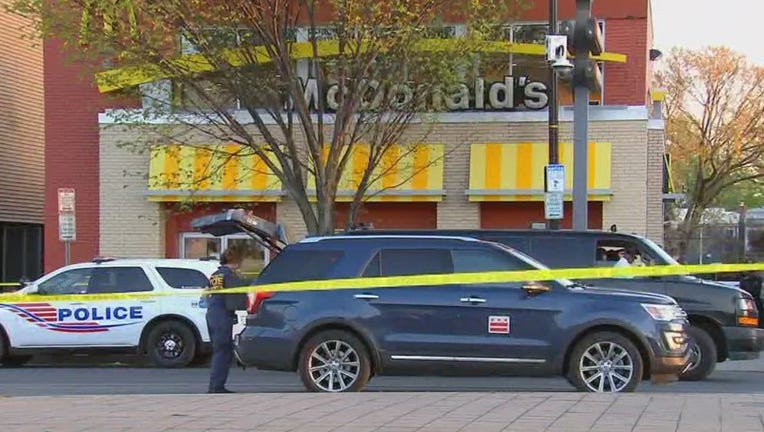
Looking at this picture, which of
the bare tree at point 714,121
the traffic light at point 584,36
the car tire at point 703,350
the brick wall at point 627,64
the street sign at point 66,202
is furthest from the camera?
the bare tree at point 714,121

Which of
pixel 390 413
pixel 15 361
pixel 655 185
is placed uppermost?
pixel 655 185

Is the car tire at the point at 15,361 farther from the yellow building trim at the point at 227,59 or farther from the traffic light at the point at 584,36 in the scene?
the traffic light at the point at 584,36

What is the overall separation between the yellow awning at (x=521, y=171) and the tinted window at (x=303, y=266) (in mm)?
9049

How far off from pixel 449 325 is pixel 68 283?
7549 mm

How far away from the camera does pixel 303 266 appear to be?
10523 millimetres

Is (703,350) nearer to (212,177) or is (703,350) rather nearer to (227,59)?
(227,59)

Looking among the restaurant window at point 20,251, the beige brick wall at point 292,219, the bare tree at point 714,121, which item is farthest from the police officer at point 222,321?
the bare tree at point 714,121

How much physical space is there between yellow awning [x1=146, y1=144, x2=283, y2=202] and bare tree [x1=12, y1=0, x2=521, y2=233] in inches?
47.7

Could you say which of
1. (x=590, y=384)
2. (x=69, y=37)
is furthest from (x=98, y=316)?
(x=590, y=384)

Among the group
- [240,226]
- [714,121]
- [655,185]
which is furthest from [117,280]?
[714,121]

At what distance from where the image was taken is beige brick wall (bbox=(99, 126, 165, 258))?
20328 millimetres

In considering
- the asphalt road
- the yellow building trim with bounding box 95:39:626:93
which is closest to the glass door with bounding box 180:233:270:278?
the yellow building trim with bounding box 95:39:626:93

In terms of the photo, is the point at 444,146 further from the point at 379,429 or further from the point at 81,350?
the point at 379,429

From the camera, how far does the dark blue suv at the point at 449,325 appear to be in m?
9.90
